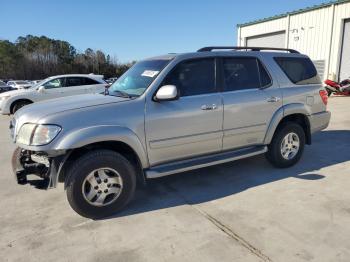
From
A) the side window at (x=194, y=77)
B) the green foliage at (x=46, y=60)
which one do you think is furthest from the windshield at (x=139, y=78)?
the green foliage at (x=46, y=60)

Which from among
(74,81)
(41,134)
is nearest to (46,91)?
(74,81)

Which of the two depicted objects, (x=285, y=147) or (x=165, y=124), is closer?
(x=165, y=124)

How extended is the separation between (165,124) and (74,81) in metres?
9.50

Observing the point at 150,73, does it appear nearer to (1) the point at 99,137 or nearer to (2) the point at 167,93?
(2) the point at 167,93

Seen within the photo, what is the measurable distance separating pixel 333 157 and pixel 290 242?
3435 mm

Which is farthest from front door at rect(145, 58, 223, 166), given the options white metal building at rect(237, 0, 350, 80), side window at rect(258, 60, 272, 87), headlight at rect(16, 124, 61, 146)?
white metal building at rect(237, 0, 350, 80)

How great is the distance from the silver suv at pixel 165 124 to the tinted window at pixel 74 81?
8.26 m

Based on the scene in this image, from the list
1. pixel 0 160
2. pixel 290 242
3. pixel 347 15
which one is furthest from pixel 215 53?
pixel 347 15

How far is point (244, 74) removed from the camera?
486 cm

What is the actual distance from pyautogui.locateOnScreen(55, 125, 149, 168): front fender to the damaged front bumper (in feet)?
0.45

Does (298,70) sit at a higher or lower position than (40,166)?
higher

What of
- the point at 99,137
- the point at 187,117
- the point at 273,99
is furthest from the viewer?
the point at 273,99

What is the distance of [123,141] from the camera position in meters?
3.77

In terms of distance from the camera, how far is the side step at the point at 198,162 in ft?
13.4
